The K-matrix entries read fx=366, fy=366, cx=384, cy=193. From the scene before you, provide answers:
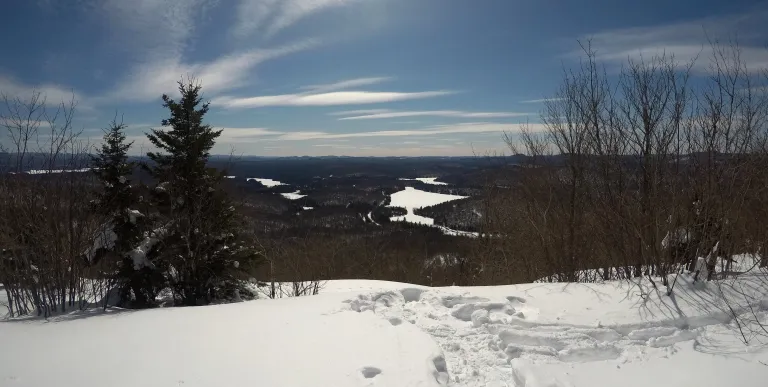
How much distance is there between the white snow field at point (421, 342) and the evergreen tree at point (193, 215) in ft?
23.4

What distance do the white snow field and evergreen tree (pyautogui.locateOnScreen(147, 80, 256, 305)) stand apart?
712 cm

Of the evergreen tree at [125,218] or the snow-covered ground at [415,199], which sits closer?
the evergreen tree at [125,218]

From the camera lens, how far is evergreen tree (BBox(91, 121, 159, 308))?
38.5 ft

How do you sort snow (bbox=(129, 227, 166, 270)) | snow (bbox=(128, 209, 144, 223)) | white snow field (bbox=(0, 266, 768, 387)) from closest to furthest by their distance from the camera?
white snow field (bbox=(0, 266, 768, 387)) < snow (bbox=(129, 227, 166, 270)) < snow (bbox=(128, 209, 144, 223))

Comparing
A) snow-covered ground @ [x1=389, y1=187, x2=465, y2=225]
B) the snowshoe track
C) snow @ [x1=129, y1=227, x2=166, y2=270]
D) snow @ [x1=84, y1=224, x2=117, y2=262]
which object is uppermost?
snow @ [x1=84, y1=224, x2=117, y2=262]

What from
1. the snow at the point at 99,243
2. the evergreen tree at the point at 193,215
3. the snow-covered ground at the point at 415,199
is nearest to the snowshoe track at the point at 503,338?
the snow at the point at 99,243

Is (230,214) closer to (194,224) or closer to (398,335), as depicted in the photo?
(194,224)

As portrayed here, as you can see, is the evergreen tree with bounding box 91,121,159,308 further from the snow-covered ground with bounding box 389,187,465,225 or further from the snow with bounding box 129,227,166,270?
the snow-covered ground with bounding box 389,187,465,225

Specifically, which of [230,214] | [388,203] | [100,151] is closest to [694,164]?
[230,214]

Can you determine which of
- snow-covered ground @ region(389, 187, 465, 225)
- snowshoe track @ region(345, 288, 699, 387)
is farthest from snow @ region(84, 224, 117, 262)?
snow-covered ground @ region(389, 187, 465, 225)

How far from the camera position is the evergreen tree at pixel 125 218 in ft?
38.5

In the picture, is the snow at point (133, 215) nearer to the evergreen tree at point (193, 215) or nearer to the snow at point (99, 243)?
the evergreen tree at point (193, 215)

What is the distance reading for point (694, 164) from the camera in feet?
19.9

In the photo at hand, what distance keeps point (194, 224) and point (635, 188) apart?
12.4m
